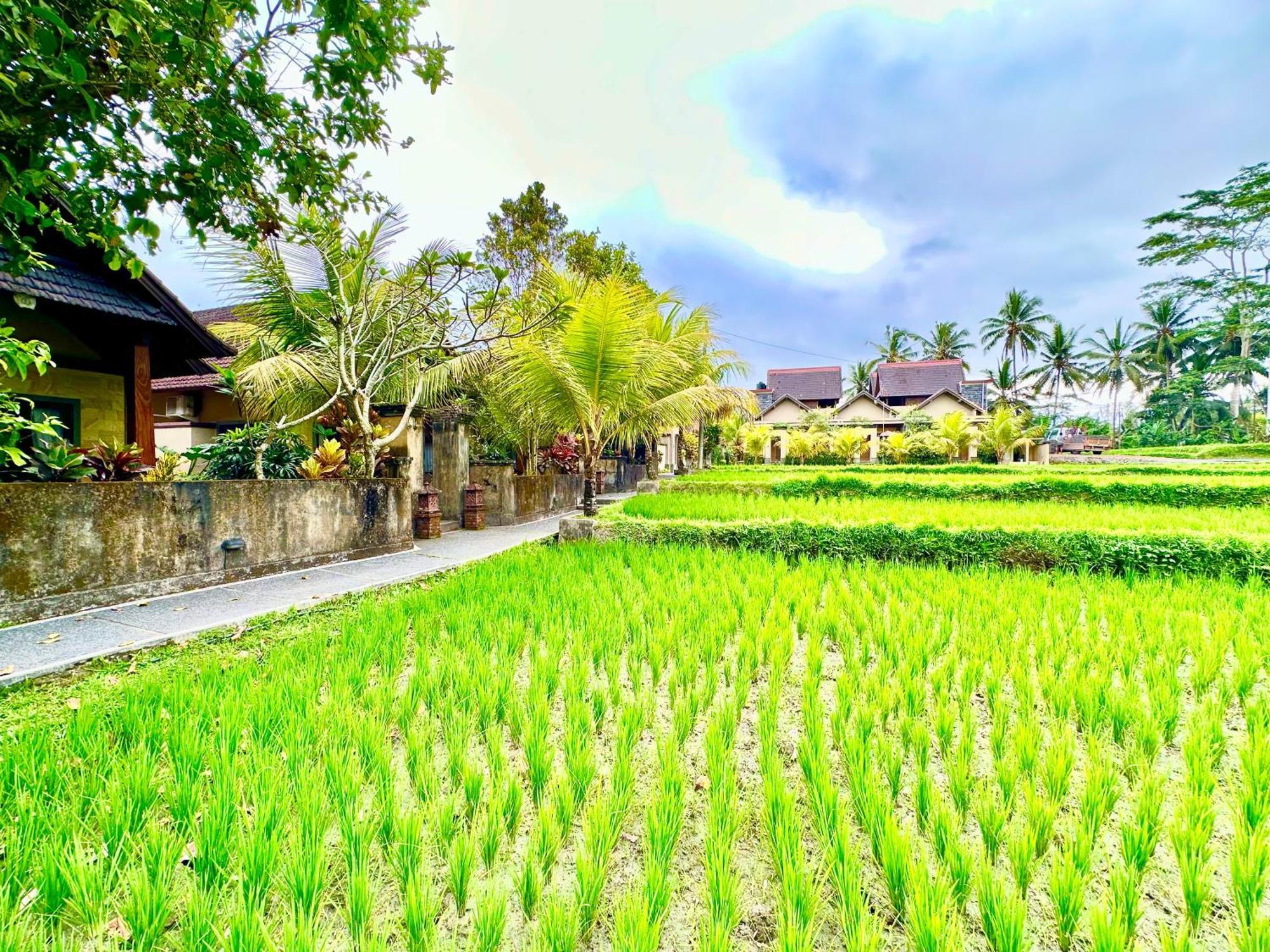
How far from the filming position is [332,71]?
294cm

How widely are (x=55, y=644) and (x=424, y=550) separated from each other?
360 cm

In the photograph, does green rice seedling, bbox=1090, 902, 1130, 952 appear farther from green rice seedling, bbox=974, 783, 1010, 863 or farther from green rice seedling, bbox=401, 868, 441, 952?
green rice seedling, bbox=401, 868, 441, 952

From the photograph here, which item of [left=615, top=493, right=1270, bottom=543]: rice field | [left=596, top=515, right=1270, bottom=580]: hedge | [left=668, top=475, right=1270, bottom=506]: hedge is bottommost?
[left=596, top=515, right=1270, bottom=580]: hedge

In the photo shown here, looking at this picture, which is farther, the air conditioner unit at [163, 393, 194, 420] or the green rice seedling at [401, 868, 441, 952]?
the air conditioner unit at [163, 393, 194, 420]

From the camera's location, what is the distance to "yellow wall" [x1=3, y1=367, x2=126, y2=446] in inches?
280

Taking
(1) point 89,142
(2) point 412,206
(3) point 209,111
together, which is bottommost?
(1) point 89,142

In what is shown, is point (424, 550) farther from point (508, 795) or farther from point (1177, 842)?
point (1177, 842)

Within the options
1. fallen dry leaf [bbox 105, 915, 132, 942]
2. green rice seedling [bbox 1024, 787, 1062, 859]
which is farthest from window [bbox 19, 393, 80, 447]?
green rice seedling [bbox 1024, 787, 1062, 859]

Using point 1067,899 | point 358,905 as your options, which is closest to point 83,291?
point 358,905

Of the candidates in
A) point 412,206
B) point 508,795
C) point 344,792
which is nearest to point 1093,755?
point 508,795

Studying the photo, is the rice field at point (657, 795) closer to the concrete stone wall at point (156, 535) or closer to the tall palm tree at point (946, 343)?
the concrete stone wall at point (156, 535)

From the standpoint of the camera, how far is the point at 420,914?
1240 mm

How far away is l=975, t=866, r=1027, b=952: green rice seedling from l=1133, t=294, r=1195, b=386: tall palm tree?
48.7 meters

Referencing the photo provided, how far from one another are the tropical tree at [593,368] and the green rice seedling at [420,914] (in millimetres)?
5843
